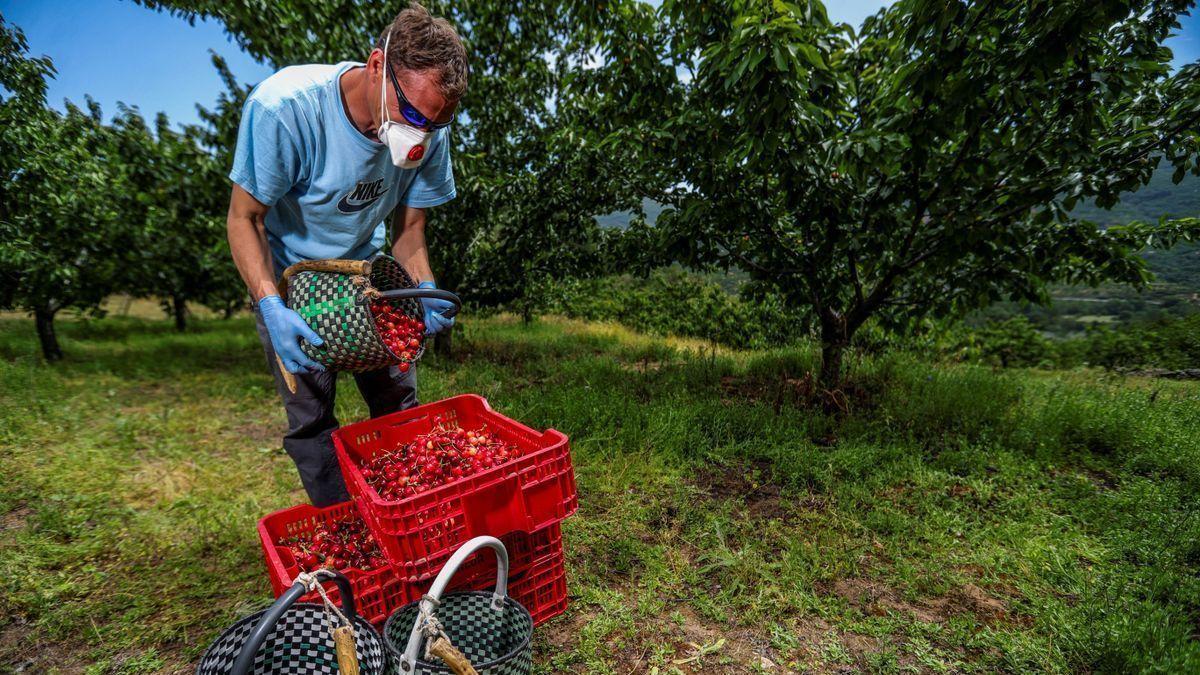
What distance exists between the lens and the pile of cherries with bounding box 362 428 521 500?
1.85m

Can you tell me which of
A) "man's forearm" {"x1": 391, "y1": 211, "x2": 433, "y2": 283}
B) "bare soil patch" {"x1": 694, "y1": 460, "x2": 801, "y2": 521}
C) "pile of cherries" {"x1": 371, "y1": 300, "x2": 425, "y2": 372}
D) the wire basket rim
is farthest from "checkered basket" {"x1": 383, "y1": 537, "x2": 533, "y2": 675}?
"bare soil patch" {"x1": 694, "y1": 460, "x2": 801, "y2": 521}

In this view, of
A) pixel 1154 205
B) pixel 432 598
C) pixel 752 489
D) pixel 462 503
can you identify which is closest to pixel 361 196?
pixel 462 503

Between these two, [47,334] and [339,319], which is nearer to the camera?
[339,319]

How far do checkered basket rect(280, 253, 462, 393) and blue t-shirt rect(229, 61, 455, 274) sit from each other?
0.32 meters

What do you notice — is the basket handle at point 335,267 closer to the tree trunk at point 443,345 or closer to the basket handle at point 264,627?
the basket handle at point 264,627

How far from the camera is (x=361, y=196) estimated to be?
2.09 metres

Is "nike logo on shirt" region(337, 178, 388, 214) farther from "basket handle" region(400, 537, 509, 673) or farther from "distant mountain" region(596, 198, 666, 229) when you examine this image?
"distant mountain" region(596, 198, 666, 229)

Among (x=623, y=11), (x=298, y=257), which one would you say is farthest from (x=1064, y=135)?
(x=298, y=257)

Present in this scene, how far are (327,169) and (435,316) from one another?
0.67m

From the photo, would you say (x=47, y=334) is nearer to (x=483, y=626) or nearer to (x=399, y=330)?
(x=399, y=330)

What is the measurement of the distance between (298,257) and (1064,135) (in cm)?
428

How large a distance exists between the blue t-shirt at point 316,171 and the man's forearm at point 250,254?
0.37 ft

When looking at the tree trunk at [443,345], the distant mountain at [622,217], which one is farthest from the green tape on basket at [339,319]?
the tree trunk at [443,345]

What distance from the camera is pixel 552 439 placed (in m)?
1.98
